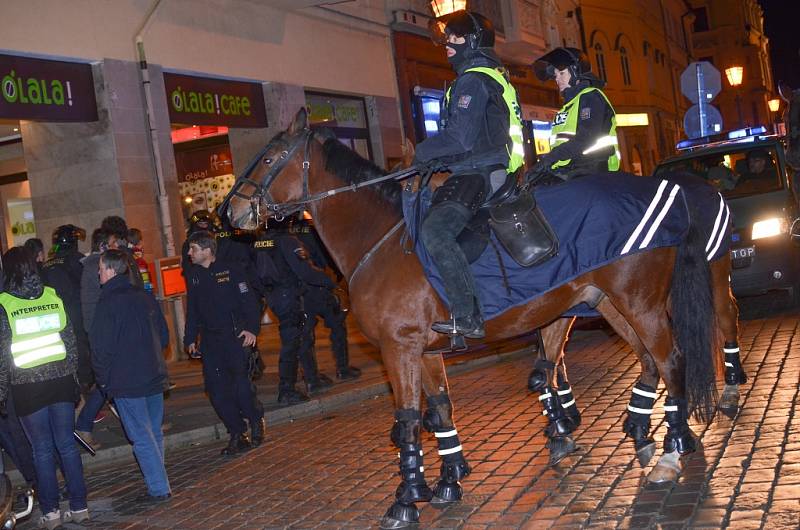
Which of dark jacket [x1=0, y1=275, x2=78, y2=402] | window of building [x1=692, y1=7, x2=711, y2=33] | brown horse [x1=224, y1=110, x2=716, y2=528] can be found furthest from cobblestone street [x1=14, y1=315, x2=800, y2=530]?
window of building [x1=692, y1=7, x2=711, y2=33]

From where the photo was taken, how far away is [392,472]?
298 inches

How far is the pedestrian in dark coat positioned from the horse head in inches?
57.3

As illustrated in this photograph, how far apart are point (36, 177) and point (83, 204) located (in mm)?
1136

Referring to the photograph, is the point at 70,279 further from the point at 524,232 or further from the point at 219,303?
the point at 524,232

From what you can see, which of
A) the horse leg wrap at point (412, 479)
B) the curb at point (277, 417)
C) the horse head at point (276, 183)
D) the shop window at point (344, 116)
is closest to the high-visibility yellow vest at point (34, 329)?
the horse head at point (276, 183)

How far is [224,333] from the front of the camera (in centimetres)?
944

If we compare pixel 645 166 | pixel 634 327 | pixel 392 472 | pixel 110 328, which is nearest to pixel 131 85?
pixel 110 328

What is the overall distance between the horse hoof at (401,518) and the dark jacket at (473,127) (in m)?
2.16

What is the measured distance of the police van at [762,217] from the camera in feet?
42.7

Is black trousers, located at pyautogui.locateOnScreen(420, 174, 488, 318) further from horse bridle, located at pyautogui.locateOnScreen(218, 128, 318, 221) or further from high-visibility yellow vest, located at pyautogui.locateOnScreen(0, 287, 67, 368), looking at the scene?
high-visibility yellow vest, located at pyautogui.locateOnScreen(0, 287, 67, 368)

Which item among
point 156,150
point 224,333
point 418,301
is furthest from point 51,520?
point 156,150

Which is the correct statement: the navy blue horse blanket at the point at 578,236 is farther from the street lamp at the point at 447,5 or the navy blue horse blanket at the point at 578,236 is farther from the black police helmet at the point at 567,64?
the street lamp at the point at 447,5

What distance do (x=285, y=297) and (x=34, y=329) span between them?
4236 mm

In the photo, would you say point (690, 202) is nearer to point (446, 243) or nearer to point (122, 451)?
point (446, 243)
